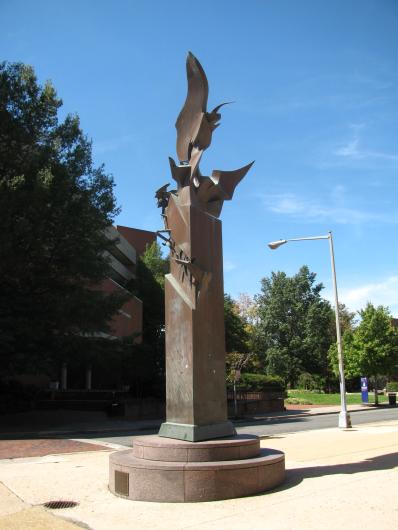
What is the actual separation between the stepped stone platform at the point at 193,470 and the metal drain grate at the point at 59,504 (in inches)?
28.1

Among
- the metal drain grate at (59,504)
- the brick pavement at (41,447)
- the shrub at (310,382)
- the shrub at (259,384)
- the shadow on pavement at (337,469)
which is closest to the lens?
the metal drain grate at (59,504)

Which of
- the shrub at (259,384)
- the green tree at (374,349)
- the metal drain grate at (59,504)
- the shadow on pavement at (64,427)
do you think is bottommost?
the shadow on pavement at (64,427)

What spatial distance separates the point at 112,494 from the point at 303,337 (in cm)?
6360

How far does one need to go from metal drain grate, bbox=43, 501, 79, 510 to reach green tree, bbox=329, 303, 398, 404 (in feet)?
118

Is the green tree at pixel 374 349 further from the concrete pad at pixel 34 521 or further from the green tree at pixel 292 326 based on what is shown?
the concrete pad at pixel 34 521

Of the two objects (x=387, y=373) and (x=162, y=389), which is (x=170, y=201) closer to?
(x=162, y=389)

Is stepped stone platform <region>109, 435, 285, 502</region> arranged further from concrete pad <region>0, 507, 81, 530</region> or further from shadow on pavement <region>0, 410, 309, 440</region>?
shadow on pavement <region>0, 410, 309, 440</region>

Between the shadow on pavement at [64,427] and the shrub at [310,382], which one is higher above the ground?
the shrub at [310,382]

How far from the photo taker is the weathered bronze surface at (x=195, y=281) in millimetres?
8820

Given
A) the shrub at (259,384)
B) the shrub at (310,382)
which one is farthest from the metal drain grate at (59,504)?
the shrub at (310,382)

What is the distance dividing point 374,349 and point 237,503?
35.8 m

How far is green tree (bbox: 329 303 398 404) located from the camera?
4037 cm

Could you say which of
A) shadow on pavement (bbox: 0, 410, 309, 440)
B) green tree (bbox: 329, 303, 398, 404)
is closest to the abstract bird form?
shadow on pavement (bbox: 0, 410, 309, 440)

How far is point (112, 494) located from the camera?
26.6ft
